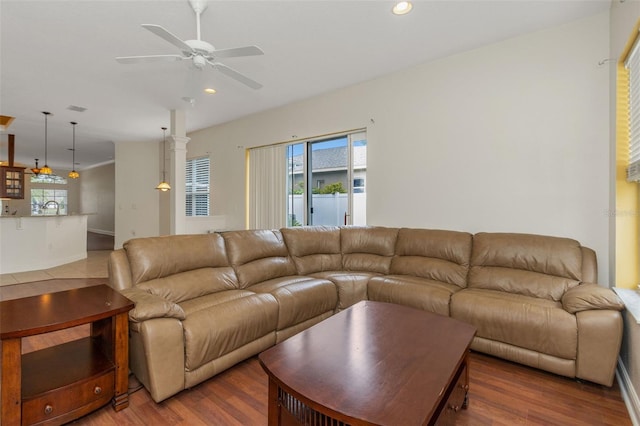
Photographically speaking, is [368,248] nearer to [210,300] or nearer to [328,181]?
[328,181]

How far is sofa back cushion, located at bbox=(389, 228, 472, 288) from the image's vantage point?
9.64 ft

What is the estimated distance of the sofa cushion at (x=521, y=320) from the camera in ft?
6.66

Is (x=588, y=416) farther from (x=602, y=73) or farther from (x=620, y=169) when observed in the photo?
(x=602, y=73)

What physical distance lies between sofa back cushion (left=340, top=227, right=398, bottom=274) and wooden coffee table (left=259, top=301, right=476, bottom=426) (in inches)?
61.3

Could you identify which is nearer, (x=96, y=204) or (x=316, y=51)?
(x=316, y=51)

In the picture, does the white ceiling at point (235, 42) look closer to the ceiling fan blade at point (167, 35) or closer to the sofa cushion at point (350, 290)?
the ceiling fan blade at point (167, 35)

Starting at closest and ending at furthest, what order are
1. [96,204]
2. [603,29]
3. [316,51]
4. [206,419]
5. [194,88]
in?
[206,419] → [603,29] → [316,51] → [194,88] → [96,204]

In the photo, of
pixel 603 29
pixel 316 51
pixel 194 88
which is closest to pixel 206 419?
pixel 316 51

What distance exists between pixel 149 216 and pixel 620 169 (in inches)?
330

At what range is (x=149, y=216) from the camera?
7371 millimetres

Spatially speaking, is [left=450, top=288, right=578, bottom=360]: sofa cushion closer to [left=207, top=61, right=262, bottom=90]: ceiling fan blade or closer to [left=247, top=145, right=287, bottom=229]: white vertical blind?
[left=207, top=61, right=262, bottom=90]: ceiling fan blade

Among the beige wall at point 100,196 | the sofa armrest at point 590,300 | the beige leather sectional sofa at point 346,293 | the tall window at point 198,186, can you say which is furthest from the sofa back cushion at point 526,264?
the beige wall at point 100,196

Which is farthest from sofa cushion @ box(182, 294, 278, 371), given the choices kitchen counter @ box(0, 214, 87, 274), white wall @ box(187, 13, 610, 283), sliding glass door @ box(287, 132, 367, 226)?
kitchen counter @ box(0, 214, 87, 274)

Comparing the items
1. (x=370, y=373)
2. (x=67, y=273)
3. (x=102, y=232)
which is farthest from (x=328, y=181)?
(x=102, y=232)
